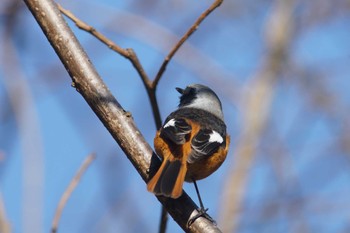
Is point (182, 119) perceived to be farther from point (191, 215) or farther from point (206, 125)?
point (191, 215)

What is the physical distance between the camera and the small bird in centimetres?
338

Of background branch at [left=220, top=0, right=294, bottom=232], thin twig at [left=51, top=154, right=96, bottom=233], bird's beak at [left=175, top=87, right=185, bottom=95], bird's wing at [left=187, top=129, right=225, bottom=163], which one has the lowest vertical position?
thin twig at [left=51, top=154, right=96, bottom=233]

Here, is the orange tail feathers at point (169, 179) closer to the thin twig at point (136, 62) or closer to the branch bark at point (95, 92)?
the branch bark at point (95, 92)

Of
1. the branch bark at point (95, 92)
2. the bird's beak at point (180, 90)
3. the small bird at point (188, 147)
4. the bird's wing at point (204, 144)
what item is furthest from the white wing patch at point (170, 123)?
the bird's beak at point (180, 90)

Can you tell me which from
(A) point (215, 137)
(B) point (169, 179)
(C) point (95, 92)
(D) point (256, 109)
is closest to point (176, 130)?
(A) point (215, 137)

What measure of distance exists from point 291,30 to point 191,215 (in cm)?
759

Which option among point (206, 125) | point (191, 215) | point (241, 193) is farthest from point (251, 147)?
point (191, 215)

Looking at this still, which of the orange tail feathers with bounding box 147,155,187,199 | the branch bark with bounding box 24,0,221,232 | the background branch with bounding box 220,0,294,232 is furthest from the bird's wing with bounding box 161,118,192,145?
the background branch with bounding box 220,0,294,232

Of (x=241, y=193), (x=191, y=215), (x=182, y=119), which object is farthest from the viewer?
(x=241, y=193)

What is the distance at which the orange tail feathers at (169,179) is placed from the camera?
3.11 m

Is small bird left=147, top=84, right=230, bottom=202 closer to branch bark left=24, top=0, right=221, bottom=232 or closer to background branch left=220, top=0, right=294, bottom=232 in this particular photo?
branch bark left=24, top=0, right=221, bottom=232

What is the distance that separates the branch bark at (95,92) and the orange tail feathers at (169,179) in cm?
5

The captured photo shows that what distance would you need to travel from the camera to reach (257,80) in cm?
971

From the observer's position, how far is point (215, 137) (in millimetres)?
4020
